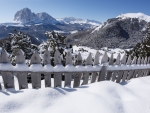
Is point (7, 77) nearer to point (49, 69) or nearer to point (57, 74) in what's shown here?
point (49, 69)

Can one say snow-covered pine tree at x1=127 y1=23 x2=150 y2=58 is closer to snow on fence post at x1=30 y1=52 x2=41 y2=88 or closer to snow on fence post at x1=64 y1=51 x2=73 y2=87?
snow on fence post at x1=64 y1=51 x2=73 y2=87

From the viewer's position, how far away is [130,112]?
1770 mm

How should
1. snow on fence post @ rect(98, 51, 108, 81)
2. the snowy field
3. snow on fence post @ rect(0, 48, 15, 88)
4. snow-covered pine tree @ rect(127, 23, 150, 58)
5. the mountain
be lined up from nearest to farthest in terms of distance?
the snowy field < snow on fence post @ rect(0, 48, 15, 88) < snow on fence post @ rect(98, 51, 108, 81) < snow-covered pine tree @ rect(127, 23, 150, 58) < the mountain

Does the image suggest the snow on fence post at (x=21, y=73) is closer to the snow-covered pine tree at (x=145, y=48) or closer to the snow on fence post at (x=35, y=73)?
the snow on fence post at (x=35, y=73)

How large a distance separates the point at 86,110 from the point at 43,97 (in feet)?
2.09

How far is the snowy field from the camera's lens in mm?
1725

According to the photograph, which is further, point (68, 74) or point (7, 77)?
point (68, 74)

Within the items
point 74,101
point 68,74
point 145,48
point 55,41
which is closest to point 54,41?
point 55,41

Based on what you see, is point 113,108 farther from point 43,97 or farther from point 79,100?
point 43,97

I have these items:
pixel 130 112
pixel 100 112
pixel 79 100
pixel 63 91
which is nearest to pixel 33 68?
pixel 63 91

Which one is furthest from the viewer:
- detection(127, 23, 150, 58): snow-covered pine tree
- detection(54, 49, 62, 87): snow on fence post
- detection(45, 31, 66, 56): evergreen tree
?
detection(45, 31, 66, 56): evergreen tree

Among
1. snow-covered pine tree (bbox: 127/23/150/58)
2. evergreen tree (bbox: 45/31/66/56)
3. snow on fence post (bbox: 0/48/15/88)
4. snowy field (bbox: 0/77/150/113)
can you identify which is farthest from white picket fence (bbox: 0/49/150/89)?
evergreen tree (bbox: 45/31/66/56)

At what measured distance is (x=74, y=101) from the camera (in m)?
1.89

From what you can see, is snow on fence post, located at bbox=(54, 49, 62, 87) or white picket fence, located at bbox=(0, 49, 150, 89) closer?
white picket fence, located at bbox=(0, 49, 150, 89)
